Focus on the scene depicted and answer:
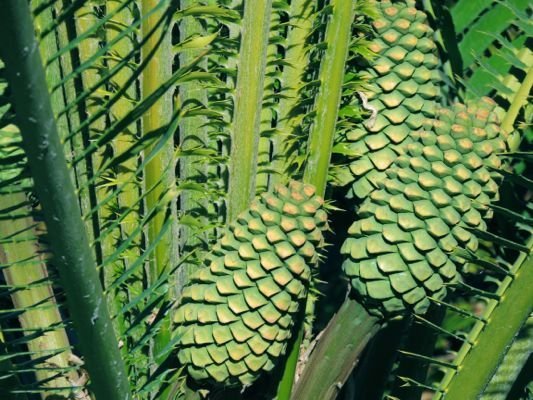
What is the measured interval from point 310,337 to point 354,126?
28 centimetres

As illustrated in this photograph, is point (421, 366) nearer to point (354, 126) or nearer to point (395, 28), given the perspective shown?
point (354, 126)

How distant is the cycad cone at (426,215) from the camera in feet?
2.91

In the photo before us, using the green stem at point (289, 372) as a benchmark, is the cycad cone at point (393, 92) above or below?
above

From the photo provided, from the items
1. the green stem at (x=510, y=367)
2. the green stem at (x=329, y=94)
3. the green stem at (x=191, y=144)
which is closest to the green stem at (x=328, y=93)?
the green stem at (x=329, y=94)

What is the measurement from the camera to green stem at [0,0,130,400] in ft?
1.62

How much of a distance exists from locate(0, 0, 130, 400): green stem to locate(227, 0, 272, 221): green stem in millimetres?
274

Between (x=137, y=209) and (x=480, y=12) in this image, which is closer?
(x=137, y=209)

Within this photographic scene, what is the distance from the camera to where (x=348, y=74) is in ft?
3.26

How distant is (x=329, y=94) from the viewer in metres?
0.93

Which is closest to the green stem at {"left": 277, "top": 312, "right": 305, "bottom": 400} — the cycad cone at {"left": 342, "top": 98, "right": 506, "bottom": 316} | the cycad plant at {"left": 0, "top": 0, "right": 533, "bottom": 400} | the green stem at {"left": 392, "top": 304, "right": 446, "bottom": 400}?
the cycad plant at {"left": 0, "top": 0, "right": 533, "bottom": 400}

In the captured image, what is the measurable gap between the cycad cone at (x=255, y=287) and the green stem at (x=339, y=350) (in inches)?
3.9

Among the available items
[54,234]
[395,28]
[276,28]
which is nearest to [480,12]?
[395,28]

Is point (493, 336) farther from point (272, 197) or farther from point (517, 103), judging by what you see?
point (517, 103)

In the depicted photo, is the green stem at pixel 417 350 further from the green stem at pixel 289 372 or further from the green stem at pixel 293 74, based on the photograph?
the green stem at pixel 293 74
